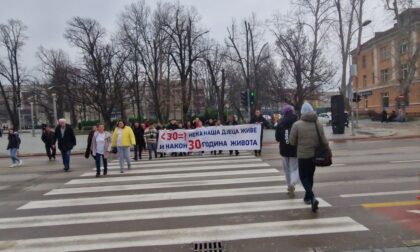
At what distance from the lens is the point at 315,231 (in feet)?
19.7

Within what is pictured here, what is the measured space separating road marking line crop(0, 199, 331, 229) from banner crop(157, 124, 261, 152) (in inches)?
363

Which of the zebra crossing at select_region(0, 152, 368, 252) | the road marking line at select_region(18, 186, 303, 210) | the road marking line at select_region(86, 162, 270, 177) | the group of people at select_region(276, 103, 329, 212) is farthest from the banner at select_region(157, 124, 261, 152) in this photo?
the group of people at select_region(276, 103, 329, 212)

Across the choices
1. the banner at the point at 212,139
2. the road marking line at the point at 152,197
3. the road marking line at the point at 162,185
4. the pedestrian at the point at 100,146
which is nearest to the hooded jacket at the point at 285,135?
the road marking line at the point at 152,197

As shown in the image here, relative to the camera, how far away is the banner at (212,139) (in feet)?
56.5

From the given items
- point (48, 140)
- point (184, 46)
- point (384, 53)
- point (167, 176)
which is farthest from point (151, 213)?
point (384, 53)

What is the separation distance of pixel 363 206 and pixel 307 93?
4258cm

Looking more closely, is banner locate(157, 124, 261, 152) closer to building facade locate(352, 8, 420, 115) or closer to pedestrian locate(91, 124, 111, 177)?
pedestrian locate(91, 124, 111, 177)

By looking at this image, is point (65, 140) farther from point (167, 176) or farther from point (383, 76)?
point (383, 76)

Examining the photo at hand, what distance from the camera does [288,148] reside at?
8219mm

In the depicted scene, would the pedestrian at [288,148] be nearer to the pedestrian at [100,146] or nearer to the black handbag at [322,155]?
the black handbag at [322,155]

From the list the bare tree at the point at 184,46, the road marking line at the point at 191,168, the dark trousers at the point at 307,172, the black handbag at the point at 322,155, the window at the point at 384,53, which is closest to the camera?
the black handbag at the point at 322,155

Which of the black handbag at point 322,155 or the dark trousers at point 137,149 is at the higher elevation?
the black handbag at point 322,155

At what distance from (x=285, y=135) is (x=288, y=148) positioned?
0.81 ft

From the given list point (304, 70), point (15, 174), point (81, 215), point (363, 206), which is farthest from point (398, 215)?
point (304, 70)
